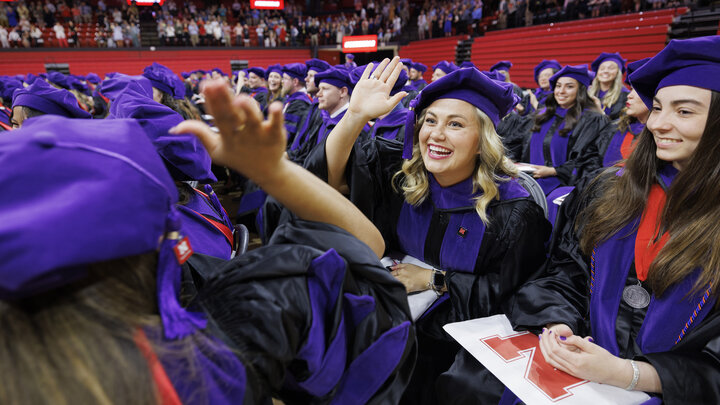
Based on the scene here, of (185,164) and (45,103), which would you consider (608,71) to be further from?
(45,103)

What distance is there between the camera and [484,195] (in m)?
1.95

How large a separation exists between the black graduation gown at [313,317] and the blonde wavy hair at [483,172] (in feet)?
3.60

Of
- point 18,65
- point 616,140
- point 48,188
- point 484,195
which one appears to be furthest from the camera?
point 18,65

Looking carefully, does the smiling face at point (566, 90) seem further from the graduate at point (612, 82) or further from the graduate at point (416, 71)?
the graduate at point (416, 71)

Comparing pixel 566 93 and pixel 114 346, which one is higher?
pixel 566 93

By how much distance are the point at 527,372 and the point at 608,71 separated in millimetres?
6249

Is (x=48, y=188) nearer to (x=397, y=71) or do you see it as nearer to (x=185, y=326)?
(x=185, y=326)

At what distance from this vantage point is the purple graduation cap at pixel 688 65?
4.52ft

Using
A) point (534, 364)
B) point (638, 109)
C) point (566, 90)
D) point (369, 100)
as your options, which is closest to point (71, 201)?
point (369, 100)

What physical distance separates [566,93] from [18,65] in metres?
21.1

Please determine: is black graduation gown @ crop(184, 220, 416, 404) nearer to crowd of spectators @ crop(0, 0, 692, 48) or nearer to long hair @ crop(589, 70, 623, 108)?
long hair @ crop(589, 70, 623, 108)

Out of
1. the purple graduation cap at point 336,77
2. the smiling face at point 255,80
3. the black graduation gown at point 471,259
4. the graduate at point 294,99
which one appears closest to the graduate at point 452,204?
the black graduation gown at point 471,259

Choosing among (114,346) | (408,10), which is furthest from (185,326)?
(408,10)

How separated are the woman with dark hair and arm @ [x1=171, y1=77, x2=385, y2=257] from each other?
3.65 m
